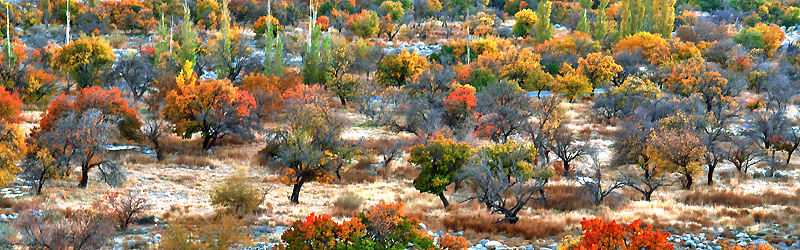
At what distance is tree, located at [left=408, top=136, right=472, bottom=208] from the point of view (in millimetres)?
29281

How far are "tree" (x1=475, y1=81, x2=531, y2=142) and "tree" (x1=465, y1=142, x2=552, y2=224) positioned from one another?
10048mm

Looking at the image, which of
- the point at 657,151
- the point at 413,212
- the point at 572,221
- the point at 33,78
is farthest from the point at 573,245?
the point at 33,78

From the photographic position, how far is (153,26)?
287 feet

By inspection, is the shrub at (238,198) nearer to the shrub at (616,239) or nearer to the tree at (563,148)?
the shrub at (616,239)

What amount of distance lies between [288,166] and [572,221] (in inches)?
483

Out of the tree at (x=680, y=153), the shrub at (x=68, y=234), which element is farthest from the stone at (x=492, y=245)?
the tree at (x=680, y=153)

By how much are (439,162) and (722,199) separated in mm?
12903

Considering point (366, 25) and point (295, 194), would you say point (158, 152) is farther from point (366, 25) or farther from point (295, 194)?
point (366, 25)

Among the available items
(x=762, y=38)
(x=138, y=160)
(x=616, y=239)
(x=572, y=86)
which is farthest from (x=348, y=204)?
(x=762, y=38)

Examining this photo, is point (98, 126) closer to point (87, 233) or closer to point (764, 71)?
point (87, 233)

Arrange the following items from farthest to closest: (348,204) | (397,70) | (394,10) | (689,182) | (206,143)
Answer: (394,10)
(397,70)
(206,143)
(689,182)
(348,204)

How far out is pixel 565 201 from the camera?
30.6m

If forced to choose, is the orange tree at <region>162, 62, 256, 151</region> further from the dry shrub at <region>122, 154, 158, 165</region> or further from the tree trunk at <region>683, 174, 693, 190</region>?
the tree trunk at <region>683, 174, 693, 190</region>

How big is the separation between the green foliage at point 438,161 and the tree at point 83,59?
35.9 meters
